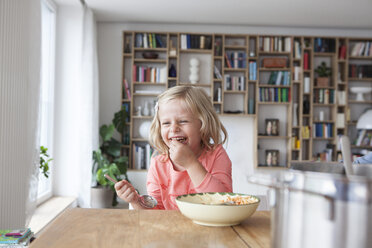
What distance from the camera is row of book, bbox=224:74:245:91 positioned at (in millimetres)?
5820

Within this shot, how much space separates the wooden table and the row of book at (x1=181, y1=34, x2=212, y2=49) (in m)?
5.13

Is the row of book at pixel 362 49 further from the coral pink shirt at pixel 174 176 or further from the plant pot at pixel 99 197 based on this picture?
the coral pink shirt at pixel 174 176

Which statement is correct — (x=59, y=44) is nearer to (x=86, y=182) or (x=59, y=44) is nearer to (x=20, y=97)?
(x=86, y=182)

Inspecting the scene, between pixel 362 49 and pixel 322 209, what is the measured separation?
6306 millimetres

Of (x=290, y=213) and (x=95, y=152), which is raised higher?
(x=290, y=213)

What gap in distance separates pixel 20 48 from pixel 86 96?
226 centimetres

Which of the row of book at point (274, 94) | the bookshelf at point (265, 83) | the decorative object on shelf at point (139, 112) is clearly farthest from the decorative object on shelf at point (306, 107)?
the decorative object on shelf at point (139, 112)

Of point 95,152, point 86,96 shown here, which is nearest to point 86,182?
point 95,152

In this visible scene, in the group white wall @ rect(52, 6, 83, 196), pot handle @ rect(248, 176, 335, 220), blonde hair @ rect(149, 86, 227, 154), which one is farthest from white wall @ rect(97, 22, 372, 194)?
pot handle @ rect(248, 176, 335, 220)

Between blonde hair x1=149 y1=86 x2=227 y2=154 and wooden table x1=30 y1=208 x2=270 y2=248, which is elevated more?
blonde hair x1=149 y1=86 x2=227 y2=154

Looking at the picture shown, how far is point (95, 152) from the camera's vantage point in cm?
528

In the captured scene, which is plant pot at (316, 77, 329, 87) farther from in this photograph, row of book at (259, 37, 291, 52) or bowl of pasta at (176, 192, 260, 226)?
bowl of pasta at (176, 192, 260, 226)

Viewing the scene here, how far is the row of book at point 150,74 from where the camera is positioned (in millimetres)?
5781

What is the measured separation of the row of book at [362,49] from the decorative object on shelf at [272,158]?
80.5 inches
